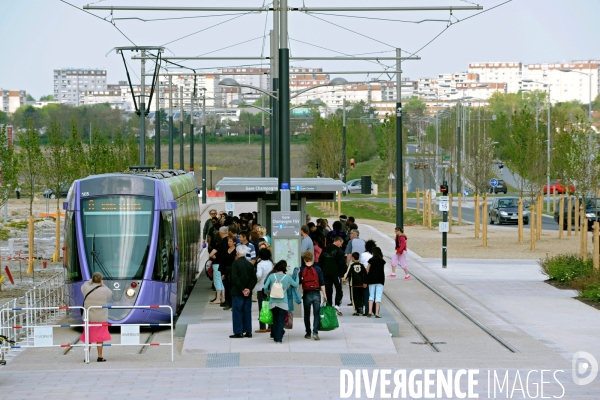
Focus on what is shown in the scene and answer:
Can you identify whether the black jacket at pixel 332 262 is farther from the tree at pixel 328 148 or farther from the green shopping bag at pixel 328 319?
the tree at pixel 328 148

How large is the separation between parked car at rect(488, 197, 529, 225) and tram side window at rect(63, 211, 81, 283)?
41.6m

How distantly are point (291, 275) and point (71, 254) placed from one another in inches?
155

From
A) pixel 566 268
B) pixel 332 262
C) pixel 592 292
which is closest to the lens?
pixel 332 262

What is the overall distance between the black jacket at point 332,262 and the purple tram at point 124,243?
2779mm

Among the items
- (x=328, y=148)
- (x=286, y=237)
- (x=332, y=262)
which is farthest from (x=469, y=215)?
(x=286, y=237)

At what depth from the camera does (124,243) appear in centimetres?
2069

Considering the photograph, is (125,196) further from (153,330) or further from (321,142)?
(321,142)

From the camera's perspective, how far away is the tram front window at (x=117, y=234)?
806 inches

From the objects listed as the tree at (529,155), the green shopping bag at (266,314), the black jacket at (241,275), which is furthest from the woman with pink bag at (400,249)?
the tree at (529,155)

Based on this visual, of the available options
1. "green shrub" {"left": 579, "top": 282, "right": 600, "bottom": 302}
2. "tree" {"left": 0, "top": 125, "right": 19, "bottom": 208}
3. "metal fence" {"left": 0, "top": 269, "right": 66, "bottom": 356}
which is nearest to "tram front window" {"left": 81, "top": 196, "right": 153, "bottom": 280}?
"metal fence" {"left": 0, "top": 269, "right": 66, "bottom": 356}

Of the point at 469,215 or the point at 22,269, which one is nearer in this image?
the point at 22,269

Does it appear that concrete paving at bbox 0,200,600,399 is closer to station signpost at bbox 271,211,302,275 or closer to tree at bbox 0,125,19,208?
station signpost at bbox 271,211,302,275

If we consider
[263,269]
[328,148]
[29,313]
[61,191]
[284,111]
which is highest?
[328,148]

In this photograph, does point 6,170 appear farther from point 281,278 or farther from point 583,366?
point 583,366
